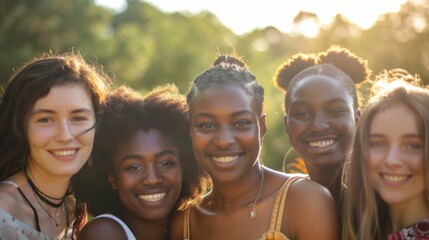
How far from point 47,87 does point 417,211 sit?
7.83ft

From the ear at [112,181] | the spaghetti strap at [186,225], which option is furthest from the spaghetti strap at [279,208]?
the ear at [112,181]

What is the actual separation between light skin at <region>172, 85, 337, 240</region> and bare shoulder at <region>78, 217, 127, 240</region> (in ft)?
1.73

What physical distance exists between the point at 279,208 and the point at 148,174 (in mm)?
903

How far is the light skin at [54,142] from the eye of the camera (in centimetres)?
420

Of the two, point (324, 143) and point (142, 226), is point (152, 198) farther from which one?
point (324, 143)

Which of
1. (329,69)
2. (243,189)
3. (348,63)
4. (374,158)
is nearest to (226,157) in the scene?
(243,189)

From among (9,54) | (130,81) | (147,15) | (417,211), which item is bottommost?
(417,211)

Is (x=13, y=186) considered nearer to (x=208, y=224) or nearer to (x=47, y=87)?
(x=47, y=87)

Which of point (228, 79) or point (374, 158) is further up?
point (228, 79)

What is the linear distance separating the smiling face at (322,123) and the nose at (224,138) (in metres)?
0.73

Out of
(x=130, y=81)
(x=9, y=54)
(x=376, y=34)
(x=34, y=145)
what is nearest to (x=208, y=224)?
(x=34, y=145)

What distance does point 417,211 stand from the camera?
3.77m

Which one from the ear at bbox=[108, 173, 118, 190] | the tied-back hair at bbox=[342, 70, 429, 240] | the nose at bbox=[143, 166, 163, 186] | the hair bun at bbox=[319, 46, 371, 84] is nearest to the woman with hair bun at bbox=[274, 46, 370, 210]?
the hair bun at bbox=[319, 46, 371, 84]

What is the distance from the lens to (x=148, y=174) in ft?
13.9
